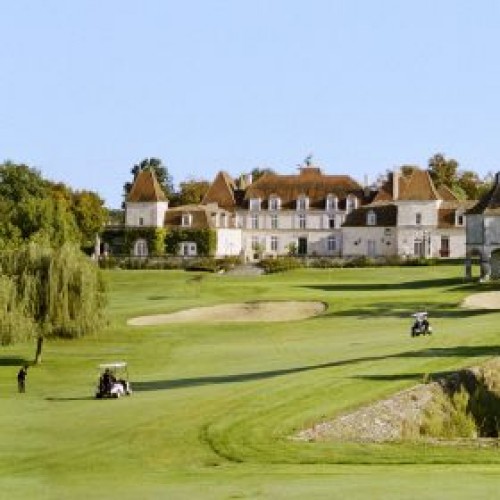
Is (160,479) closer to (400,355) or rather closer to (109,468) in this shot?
(109,468)

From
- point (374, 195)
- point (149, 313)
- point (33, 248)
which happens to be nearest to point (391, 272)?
point (374, 195)

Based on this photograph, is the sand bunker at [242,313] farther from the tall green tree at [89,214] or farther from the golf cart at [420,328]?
the tall green tree at [89,214]

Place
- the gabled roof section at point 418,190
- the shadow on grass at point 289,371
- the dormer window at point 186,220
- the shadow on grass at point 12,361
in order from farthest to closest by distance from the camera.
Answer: the dormer window at point 186,220 → the gabled roof section at point 418,190 → the shadow on grass at point 12,361 → the shadow on grass at point 289,371

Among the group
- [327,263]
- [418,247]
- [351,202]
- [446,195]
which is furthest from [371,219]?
[446,195]

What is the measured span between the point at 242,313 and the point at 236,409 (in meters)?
37.7

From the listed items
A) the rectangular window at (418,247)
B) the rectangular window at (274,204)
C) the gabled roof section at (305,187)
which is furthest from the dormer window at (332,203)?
the rectangular window at (418,247)

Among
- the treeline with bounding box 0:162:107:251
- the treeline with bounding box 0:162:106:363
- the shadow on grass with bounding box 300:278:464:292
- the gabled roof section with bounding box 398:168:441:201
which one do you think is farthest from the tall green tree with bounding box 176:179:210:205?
the treeline with bounding box 0:162:106:363

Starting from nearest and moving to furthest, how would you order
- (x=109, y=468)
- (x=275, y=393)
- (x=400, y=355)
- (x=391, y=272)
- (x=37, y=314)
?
(x=109, y=468)
(x=275, y=393)
(x=400, y=355)
(x=37, y=314)
(x=391, y=272)

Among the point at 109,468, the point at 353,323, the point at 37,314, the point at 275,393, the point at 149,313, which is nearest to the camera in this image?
the point at 109,468

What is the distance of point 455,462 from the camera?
2684 centimetres

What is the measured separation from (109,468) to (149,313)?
44.0 meters

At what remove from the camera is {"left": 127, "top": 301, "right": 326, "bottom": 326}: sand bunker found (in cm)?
6894

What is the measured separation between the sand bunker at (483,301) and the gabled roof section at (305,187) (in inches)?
2071

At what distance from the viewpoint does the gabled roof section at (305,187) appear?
130000mm
